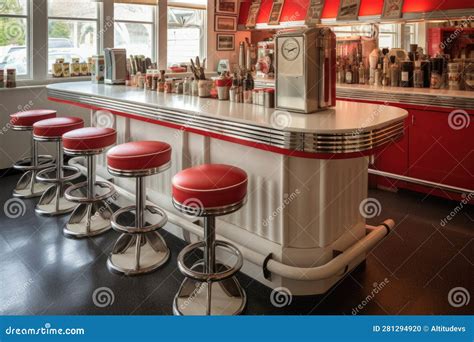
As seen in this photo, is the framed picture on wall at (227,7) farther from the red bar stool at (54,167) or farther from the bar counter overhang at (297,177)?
the bar counter overhang at (297,177)

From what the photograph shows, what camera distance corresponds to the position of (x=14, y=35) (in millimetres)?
5055

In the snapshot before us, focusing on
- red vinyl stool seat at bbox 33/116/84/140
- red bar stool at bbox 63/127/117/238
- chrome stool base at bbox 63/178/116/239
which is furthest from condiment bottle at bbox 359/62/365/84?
red vinyl stool seat at bbox 33/116/84/140

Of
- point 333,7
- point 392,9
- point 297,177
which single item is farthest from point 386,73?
point 297,177

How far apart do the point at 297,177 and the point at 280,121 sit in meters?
0.32

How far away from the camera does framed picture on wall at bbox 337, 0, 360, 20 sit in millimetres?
4914

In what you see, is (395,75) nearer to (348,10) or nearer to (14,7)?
(348,10)

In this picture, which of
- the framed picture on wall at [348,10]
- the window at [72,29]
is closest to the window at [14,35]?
the window at [72,29]

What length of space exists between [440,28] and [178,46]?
12.1ft

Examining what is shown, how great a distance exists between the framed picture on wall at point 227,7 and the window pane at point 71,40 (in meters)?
1.87

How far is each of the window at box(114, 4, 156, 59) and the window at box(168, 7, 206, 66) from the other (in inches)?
11.5

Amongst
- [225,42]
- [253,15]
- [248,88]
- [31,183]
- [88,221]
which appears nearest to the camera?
[248,88]

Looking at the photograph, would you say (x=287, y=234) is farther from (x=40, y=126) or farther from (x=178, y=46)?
(x=178, y=46)

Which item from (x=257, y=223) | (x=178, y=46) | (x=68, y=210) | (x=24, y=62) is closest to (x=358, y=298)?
(x=257, y=223)

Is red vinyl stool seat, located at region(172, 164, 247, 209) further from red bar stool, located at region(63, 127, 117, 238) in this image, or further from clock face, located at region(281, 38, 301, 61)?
red bar stool, located at region(63, 127, 117, 238)
